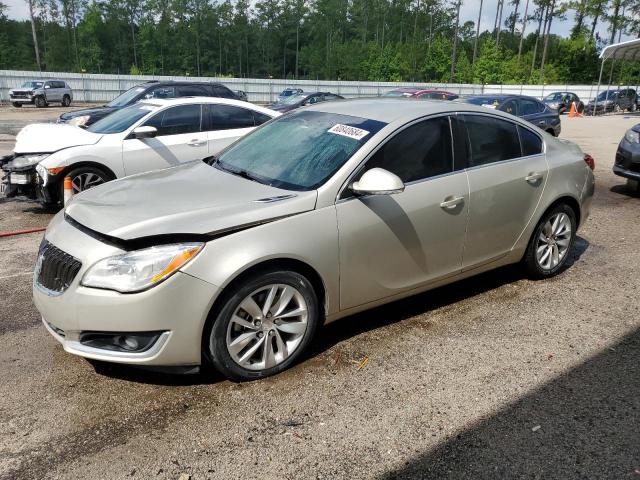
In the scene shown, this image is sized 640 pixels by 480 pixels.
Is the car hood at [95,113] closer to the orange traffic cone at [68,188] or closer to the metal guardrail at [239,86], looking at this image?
the orange traffic cone at [68,188]

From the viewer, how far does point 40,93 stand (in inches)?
1249

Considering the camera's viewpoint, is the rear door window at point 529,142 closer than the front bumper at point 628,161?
Yes

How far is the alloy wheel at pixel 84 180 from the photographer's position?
23.8ft

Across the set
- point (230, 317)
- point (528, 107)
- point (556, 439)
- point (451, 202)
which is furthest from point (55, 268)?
point (528, 107)

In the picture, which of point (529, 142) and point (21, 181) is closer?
point (529, 142)

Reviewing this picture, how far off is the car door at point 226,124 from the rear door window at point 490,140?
4.47 meters

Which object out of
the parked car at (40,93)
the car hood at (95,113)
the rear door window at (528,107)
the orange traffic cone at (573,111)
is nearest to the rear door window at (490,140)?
the car hood at (95,113)

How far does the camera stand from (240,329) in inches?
129

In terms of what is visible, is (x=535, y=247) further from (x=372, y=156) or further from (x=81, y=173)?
(x=81, y=173)

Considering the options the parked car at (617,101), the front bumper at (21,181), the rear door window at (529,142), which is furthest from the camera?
the parked car at (617,101)

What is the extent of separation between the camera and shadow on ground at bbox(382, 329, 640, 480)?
2.66 metres

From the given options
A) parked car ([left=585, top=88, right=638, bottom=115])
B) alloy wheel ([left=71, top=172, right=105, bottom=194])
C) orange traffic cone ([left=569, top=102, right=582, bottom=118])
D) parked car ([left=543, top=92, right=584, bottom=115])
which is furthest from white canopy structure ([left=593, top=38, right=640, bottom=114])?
alloy wheel ([left=71, top=172, right=105, bottom=194])

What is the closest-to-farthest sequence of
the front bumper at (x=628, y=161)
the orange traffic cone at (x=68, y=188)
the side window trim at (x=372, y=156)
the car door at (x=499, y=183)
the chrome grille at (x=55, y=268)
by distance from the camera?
the chrome grille at (x=55, y=268) < the side window trim at (x=372, y=156) < the car door at (x=499, y=183) < the orange traffic cone at (x=68, y=188) < the front bumper at (x=628, y=161)

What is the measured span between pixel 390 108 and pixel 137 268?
7.58ft
